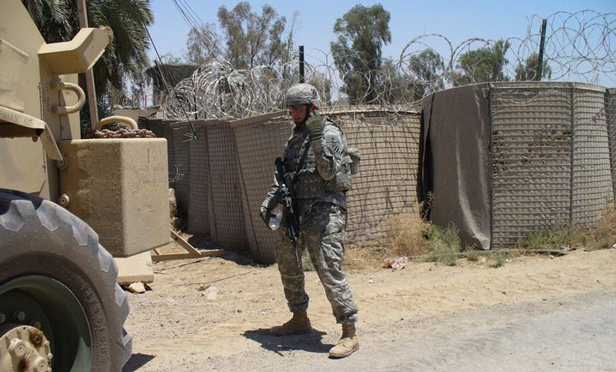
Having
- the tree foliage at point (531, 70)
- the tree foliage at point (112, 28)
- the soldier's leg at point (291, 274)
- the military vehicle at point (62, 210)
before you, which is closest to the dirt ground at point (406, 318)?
the soldier's leg at point (291, 274)

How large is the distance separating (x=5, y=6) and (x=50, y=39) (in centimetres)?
1077

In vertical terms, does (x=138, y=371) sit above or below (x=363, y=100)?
below

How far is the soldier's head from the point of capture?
14.6 feet

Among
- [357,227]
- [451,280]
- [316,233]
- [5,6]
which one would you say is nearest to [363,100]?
[357,227]

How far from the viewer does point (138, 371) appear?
407 centimetres

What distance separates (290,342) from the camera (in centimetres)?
471

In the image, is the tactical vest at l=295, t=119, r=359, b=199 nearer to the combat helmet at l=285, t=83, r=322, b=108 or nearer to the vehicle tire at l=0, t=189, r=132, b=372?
the combat helmet at l=285, t=83, r=322, b=108

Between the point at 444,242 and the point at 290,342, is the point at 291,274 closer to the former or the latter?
the point at 290,342

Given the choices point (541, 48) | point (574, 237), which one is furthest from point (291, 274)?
point (541, 48)

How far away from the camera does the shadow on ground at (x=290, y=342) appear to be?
4551mm

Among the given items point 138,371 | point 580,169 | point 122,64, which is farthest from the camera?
point 122,64

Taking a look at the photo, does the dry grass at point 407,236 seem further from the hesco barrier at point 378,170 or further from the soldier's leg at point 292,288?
the soldier's leg at point 292,288

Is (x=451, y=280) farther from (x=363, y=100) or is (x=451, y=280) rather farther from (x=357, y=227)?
(x=363, y=100)

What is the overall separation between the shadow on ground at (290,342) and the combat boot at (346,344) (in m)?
0.17
